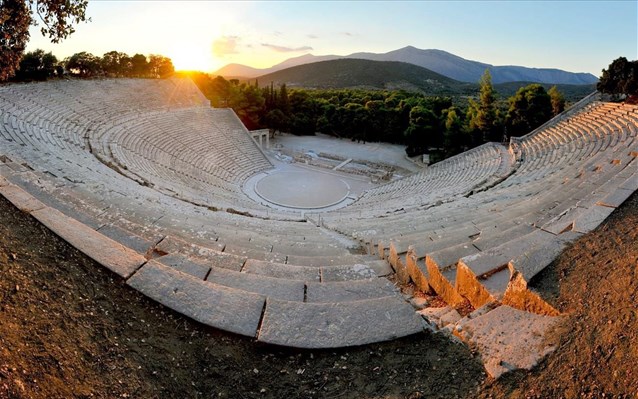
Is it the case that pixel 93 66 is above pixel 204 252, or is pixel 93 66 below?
above

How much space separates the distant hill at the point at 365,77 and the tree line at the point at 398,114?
47.7 meters

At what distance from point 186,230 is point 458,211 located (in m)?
6.94

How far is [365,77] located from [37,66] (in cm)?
7702

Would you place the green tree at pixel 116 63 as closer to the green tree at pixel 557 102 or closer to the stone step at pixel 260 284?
the green tree at pixel 557 102

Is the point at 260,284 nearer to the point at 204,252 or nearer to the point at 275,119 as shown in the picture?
the point at 204,252

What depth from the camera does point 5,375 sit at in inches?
99.4

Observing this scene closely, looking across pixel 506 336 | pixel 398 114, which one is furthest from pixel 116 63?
pixel 506 336

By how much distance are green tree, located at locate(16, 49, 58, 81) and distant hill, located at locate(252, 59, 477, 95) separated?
63.2m

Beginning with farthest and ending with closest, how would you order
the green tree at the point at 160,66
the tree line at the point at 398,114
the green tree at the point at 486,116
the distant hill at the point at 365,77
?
the distant hill at the point at 365,77, the green tree at the point at 160,66, the green tree at the point at 486,116, the tree line at the point at 398,114

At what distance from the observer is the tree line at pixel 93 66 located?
2848 cm

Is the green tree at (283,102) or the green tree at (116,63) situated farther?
the green tree at (283,102)

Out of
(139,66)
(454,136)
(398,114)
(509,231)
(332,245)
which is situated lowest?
(332,245)

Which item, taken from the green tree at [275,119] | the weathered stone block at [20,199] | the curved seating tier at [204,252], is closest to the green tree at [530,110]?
the green tree at [275,119]

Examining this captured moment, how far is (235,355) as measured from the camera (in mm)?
3174
